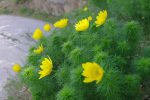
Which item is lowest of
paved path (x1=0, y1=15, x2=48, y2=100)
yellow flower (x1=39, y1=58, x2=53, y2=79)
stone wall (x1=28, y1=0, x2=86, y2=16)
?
paved path (x1=0, y1=15, x2=48, y2=100)

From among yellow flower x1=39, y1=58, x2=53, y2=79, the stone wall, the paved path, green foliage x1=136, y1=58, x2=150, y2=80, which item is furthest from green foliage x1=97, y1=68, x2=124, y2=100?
the stone wall

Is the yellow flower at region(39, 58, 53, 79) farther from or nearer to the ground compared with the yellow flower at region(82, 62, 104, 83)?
nearer to the ground

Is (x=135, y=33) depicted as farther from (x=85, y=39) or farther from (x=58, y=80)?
(x=58, y=80)

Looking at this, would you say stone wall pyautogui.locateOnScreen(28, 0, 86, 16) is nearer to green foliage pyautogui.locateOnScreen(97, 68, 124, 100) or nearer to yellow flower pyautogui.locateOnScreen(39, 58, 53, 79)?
yellow flower pyautogui.locateOnScreen(39, 58, 53, 79)

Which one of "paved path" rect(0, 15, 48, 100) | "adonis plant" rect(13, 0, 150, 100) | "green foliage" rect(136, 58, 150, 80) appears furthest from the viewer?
"paved path" rect(0, 15, 48, 100)

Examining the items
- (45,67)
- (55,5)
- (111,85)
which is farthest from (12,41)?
(111,85)

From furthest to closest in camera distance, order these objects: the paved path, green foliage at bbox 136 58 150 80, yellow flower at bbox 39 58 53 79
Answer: the paved path, yellow flower at bbox 39 58 53 79, green foliage at bbox 136 58 150 80

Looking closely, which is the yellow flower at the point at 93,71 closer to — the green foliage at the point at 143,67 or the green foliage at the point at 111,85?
the green foliage at the point at 111,85
